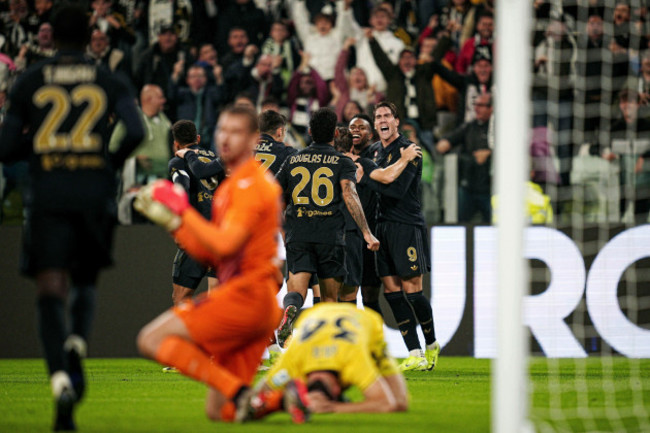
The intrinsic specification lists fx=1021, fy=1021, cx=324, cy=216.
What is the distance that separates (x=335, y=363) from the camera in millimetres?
5465

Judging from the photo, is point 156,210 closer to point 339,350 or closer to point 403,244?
point 339,350

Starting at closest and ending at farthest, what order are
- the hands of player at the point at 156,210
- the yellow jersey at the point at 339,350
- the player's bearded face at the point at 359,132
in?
the hands of player at the point at 156,210 → the yellow jersey at the point at 339,350 → the player's bearded face at the point at 359,132

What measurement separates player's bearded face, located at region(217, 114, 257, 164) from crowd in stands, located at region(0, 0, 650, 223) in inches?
255

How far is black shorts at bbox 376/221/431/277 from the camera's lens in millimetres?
9398

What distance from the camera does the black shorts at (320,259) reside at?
899 centimetres

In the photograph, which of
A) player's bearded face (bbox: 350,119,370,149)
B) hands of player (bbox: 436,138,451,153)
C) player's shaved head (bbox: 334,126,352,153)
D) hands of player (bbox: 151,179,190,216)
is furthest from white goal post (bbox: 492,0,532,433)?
hands of player (bbox: 436,138,451,153)

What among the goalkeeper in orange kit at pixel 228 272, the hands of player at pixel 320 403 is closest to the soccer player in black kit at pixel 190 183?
the goalkeeper in orange kit at pixel 228 272

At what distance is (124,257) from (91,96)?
6.69 m

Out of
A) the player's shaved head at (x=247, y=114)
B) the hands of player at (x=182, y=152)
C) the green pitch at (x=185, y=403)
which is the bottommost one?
the green pitch at (x=185, y=403)

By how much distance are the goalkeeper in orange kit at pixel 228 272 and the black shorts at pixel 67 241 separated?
1.06ft

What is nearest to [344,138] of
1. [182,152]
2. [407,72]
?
[182,152]

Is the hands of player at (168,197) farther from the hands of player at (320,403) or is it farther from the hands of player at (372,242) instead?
the hands of player at (372,242)

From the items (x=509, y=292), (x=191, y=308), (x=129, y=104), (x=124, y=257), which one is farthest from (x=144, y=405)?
(x=124, y=257)

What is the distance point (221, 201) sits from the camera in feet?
17.6
